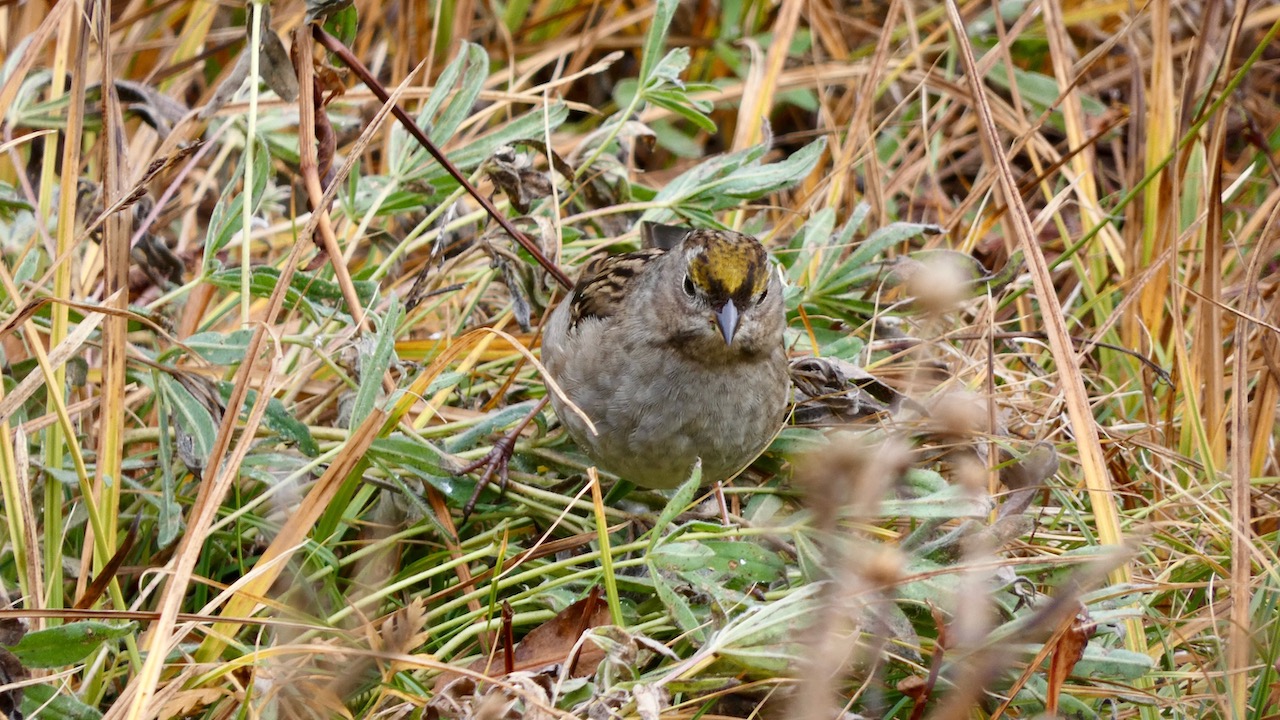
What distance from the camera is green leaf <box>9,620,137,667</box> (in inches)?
84.5

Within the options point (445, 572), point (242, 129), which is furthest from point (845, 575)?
point (242, 129)

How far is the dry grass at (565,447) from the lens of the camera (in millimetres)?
2145

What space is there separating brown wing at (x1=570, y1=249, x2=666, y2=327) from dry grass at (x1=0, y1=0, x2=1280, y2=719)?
0.11 metres

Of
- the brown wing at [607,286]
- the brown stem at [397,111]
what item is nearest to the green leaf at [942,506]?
the brown wing at [607,286]

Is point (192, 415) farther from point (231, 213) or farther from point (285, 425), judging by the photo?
point (231, 213)

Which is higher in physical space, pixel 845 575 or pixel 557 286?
pixel 845 575

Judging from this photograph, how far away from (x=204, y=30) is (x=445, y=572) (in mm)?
2596

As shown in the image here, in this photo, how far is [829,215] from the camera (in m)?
3.47

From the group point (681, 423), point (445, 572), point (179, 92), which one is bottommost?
point (445, 572)

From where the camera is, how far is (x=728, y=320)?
2.74 meters

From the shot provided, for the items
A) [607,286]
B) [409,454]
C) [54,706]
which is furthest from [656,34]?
[54,706]

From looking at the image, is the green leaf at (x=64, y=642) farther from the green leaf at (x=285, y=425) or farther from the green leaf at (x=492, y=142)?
the green leaf at (x=492, y=142)

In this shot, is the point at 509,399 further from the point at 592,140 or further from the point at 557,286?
the point at 592,140

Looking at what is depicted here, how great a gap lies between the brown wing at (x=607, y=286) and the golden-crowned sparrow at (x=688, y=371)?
0.05 m
